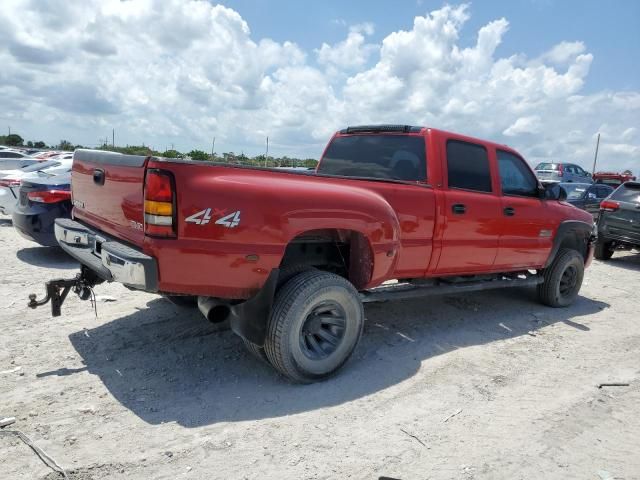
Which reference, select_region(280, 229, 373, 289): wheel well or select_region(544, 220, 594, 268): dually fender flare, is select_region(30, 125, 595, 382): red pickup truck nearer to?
select_region(280, 229, 373, 289): wheel well

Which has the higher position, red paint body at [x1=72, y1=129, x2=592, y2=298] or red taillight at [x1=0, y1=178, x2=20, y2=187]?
red paint body at [x1=72, y1=129, x2=592, y2=298]

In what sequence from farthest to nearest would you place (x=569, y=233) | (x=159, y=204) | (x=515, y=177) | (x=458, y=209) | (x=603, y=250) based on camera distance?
(x=603, y=250) < (x=569, y=233) < (x=515, y=177) < (x=458, y=209) < (x=159, y=204)

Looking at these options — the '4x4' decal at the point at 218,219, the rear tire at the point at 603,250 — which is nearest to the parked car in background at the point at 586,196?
the rear tire at the point at 603,250

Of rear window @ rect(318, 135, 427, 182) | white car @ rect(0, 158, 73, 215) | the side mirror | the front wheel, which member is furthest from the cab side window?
white car @ rect(0, 158, 73, 215)

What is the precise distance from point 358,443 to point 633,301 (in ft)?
19.2

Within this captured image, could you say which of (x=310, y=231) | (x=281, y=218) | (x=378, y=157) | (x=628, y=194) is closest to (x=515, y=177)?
(x=378, y=157)

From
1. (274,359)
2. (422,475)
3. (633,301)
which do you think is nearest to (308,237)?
(274,359)

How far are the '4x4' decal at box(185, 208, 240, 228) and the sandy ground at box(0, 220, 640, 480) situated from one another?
1.20 metres

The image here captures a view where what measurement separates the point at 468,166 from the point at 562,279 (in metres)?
2.53

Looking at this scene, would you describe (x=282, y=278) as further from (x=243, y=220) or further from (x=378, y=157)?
(x=378, y=157)

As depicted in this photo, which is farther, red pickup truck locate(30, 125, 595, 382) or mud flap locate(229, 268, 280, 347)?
mud flap locate(229, 268, 280, 347)

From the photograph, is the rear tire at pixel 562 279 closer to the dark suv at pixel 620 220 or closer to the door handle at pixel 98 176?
the dark suv at pixel 620 220

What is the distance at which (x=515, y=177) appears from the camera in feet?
17.6

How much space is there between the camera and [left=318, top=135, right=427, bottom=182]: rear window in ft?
14.9
